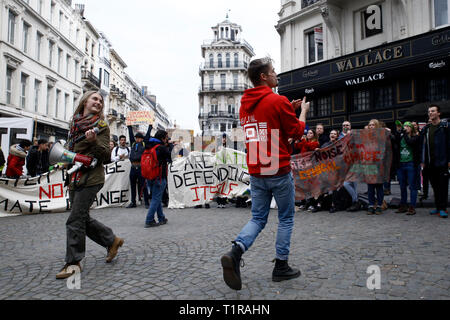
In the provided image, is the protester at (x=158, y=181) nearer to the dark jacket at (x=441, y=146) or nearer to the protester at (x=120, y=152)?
the protester at (x=120, y=152)

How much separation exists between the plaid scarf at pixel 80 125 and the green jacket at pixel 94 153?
0.08 metres

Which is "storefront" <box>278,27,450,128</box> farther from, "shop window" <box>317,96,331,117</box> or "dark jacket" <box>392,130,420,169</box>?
"dark jacket" <box>392,130,420,169</box>

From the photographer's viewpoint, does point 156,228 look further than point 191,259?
Yes

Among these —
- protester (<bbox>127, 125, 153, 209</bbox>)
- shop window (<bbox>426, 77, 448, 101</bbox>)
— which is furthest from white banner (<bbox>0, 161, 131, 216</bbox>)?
shop window (<bbox>426, 77, 448, 101</bbox>)

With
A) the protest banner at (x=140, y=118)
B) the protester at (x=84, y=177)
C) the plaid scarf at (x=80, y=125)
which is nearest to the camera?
the protester at (x=84, y=177)

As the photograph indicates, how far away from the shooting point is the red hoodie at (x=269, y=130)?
3051 millimetres

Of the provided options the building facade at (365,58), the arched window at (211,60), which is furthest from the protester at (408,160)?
the arched window at (211,60)

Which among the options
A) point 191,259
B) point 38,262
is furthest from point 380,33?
point 38,262

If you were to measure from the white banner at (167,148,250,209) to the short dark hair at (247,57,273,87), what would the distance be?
244 inches

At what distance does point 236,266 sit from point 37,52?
31.3 m
